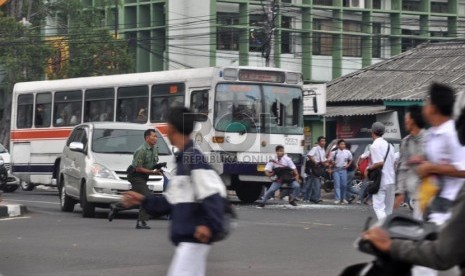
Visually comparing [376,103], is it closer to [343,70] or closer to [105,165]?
[343,70]

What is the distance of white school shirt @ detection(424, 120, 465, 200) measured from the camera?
7977mm

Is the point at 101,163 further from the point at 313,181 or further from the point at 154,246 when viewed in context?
the point at 313,181

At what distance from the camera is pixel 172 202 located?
7.70m

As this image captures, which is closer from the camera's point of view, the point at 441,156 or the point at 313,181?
the point at 441,156

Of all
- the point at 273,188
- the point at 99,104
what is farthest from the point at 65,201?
the point at 99,104

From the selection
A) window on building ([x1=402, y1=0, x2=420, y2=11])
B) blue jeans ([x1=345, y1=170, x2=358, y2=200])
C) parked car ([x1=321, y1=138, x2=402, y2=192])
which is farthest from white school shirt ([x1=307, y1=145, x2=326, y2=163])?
window on building ([x1=402, y1=0, x2=420, y2=11])

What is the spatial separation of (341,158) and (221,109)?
152 inches

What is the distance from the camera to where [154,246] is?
1557cm

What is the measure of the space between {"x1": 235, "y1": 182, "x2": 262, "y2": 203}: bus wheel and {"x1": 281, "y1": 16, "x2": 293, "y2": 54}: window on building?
33.8 meters

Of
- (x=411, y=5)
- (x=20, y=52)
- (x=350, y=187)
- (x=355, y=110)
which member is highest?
(x=411, y=5)

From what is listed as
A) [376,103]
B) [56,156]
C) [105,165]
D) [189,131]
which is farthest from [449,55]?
[189,131]

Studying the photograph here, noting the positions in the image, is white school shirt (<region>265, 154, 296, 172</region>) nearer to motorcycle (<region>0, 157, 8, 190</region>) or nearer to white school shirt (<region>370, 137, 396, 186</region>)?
motorcycle (<region>0, 157, 8, 190</region>)

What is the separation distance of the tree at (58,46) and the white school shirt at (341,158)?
23050mm

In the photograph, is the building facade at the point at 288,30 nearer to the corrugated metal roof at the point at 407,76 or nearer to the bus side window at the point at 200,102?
the corrugated metal roof at the point at 407,76
